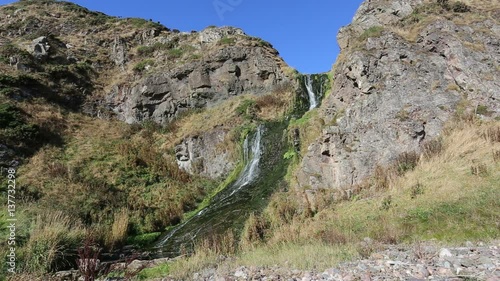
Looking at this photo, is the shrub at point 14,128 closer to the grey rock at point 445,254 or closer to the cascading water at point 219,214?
the cascading water at point 219,214

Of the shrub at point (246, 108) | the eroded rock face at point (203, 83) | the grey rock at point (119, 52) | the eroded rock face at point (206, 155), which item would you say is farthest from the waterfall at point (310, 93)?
the grey rock at point (119, 52)

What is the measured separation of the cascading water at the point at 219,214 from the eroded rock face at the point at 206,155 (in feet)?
6.73

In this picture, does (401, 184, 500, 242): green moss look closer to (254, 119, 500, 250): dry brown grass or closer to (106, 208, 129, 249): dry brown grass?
(254, 119, 500, 250): dry brown grass

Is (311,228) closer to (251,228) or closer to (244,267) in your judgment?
(251,228)

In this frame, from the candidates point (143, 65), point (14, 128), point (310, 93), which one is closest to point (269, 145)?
point (310, 93)

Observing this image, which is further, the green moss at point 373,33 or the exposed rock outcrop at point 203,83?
the exposed rock outcrop at point 203,83

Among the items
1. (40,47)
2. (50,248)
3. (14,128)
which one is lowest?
(50,248)

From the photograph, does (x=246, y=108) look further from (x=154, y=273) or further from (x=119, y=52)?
(x=119, y=52)

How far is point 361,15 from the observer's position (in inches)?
1054

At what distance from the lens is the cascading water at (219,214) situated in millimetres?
14297

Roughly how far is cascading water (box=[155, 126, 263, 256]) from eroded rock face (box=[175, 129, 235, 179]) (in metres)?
2.05

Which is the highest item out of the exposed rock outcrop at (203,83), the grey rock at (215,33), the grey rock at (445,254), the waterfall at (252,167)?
the grey rock at (215,33)

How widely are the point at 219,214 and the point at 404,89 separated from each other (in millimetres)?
11101

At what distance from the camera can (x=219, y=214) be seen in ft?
53.3
